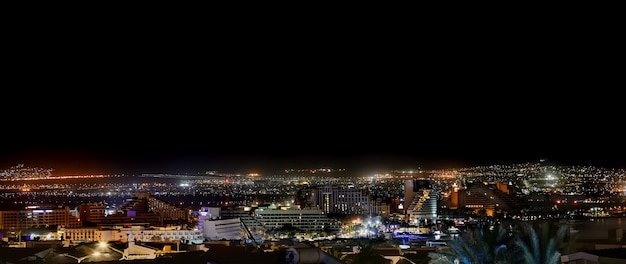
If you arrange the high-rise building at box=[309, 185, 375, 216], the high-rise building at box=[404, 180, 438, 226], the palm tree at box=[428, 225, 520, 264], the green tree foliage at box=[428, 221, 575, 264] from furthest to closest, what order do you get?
the high-rise building at box=[309, 185, 375, 216] < the high-rise building at box=[404, 180, 438, 226] < the palm tree at box=[428, 225, 520, 264] < the green tree foliage at box=[428, 221, 575, 264]

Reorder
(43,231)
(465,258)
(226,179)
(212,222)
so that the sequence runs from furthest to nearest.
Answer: (226,179) < (212,222) < (43,231) < (465,258)

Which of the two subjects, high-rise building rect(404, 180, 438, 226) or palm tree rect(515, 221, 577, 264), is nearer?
palm tree rect(515, 221, 577, 264)

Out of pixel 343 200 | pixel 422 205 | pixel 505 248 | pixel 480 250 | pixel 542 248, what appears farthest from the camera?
pixel 343 200

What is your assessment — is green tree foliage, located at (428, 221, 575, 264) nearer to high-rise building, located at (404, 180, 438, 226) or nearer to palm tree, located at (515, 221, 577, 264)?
palm tree, located at (515, 221, 577, 264)

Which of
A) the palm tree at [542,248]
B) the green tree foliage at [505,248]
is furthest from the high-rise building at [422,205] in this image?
the palm tree at [542,248]

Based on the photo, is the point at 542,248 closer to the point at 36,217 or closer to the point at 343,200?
the point at 36,217

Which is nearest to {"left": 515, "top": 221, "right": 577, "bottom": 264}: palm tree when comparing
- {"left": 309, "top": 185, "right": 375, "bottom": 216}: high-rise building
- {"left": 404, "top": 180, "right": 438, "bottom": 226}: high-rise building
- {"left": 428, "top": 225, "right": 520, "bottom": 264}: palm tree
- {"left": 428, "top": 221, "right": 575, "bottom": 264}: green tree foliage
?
{"left": 428, "top": 221, "right": 575, "bottom": 264}: green tree foliage

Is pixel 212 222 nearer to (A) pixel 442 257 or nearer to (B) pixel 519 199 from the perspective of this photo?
(A) pixel 442 257

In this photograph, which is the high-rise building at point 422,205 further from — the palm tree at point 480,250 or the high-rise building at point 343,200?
the palm tree at point 480,250

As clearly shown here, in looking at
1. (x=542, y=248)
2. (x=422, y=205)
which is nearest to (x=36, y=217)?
(x=422, y=205)

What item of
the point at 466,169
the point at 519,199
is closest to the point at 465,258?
the point at 519,199

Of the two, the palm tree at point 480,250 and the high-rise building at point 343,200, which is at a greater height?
the palm tree at point 480,250
